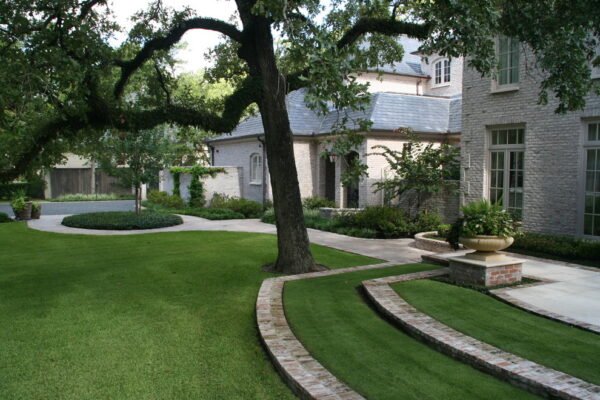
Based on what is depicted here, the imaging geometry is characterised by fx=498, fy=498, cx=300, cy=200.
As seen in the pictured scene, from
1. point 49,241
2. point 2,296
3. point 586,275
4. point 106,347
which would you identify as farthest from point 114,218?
point 586,275

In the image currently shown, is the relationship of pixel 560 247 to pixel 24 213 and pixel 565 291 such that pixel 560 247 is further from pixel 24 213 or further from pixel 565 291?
pixel 24 213

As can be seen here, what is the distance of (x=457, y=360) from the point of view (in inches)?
203

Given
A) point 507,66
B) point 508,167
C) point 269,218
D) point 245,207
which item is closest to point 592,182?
point 508,167

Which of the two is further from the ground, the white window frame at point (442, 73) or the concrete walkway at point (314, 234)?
the white window frame at point (442, 73)

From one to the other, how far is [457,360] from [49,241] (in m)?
13.4

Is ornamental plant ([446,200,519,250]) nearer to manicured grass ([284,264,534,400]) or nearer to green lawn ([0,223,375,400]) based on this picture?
manicured grass ([284,264,534,400])

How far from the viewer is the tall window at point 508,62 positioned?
1329 centimetres

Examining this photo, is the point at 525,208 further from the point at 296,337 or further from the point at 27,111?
the point at 27,111

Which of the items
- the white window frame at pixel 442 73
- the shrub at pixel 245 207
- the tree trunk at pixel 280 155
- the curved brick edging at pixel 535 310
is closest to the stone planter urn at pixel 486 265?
the curved brick edging at pixel 535 310

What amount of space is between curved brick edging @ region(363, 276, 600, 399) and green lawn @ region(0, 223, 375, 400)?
1.82m

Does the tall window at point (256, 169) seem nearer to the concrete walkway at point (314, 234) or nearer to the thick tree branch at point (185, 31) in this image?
the concrete walkway at point (314, 234)

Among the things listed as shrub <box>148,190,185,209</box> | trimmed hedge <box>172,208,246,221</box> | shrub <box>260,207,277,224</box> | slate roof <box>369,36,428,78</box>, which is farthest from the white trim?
slate roof <box>369,36,428,78</box>

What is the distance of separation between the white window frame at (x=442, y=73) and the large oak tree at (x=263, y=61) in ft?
58.0

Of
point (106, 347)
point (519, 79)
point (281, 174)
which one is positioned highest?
point (519, 79)
